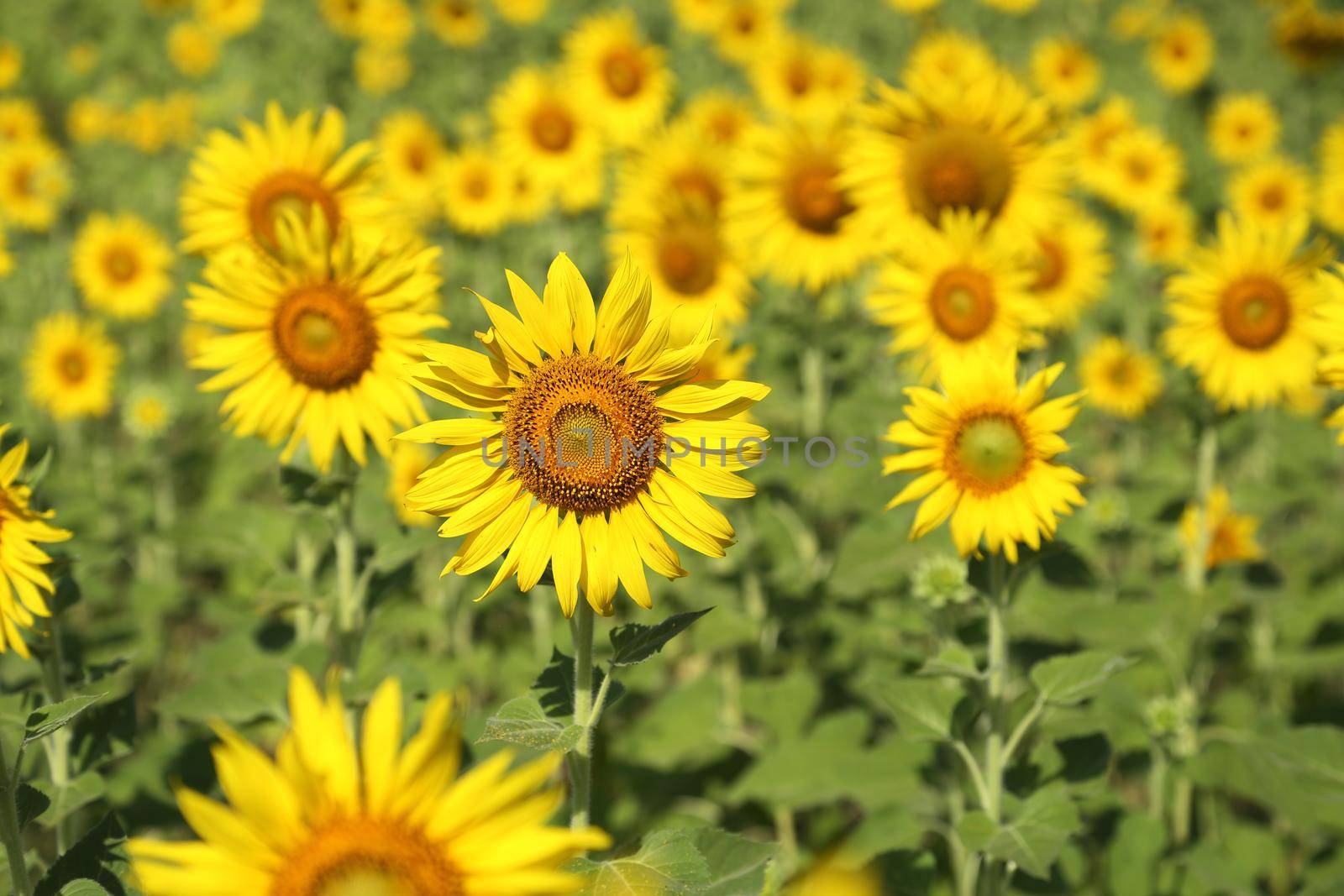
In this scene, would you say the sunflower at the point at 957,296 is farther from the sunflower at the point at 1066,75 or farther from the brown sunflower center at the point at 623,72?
the sunflower at the point at 1066,75

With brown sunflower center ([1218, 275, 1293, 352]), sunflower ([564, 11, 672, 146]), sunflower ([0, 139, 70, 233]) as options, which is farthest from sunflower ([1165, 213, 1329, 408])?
sunflower ([0, 139, 70, 233])

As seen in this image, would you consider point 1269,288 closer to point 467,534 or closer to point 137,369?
point 467,534

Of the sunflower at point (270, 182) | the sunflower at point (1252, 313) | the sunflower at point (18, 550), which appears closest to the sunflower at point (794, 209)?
the sunflower at point (1252, 313)

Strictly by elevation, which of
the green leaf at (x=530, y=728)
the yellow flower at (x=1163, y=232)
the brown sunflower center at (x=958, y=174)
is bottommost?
the green leaf at (x=530, y=728)

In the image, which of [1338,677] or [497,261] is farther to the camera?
[497,261]

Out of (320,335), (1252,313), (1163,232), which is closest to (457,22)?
(1163,232)

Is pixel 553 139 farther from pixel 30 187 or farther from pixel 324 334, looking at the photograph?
pixel 324 334

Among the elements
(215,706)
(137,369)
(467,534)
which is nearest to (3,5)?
(137,369)
